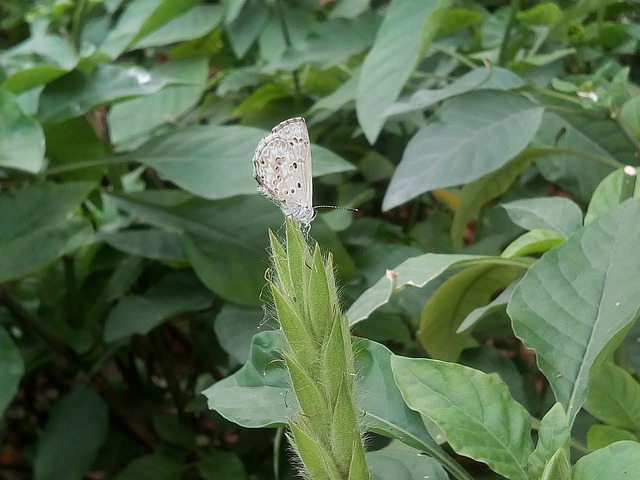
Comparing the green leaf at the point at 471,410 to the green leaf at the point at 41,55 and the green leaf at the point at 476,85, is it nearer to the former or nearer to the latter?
the green leaf at the point at 476,85

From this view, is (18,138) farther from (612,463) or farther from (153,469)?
(612,463)

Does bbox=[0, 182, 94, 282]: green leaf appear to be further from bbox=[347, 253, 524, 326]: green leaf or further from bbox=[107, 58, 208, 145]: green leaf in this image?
bbox=[347, 253, 524, 326]: green leaf

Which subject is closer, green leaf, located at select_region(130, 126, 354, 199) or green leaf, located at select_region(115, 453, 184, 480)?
green leaf, located at select_region(130, 126, 354, 199)

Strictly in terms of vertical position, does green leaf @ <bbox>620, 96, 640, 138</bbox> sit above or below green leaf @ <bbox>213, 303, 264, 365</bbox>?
above

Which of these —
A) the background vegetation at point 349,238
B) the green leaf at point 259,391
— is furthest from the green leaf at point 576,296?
the green leaf at point 259,391

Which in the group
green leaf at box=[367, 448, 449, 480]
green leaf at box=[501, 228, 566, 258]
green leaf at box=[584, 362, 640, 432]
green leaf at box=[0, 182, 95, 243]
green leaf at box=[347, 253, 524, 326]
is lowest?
green leaf at box=[0, 182, 95, 243]

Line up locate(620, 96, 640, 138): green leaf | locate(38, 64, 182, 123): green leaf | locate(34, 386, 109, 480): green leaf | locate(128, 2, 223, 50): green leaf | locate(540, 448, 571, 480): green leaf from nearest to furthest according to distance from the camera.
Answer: locate(540, 448, 571, 480): green leaf
locate(620, 96, 640, 138): green leaf
locate(38, 64, 182, 123): green leaf
locate(34, 386, 109, 480): green leaf
locate(128, 2, 223, 50): green leaf

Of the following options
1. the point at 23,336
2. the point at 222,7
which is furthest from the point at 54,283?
the point at 222,7

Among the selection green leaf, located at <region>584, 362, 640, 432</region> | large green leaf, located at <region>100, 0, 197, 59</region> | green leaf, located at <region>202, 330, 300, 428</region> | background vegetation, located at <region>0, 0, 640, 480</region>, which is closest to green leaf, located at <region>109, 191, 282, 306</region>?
background vegetation, located at <region>0, 0, 640, 480</region>
